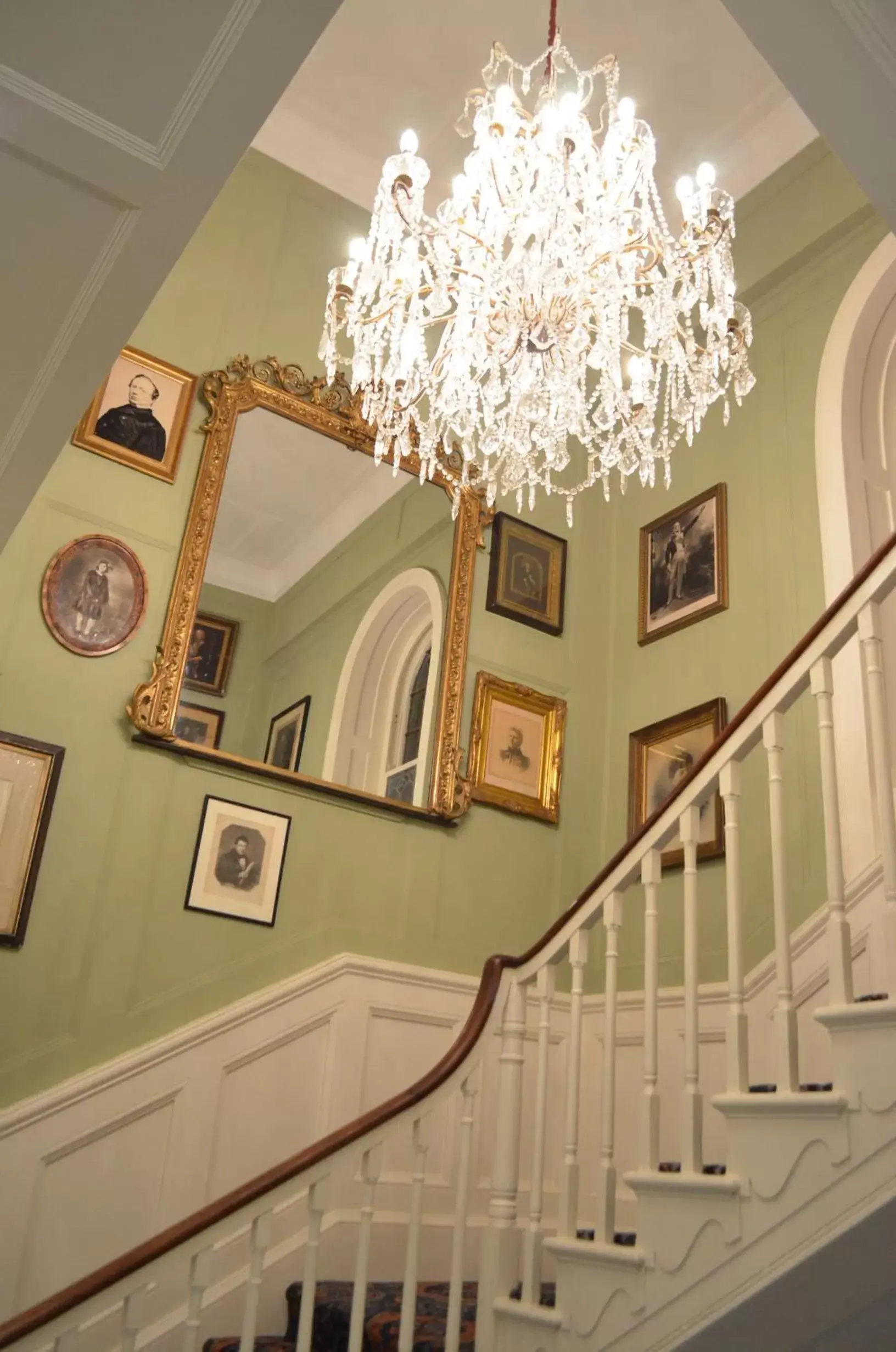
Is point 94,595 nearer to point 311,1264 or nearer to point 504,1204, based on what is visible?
point 311,1264

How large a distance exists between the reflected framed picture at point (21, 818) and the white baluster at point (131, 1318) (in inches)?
54.3

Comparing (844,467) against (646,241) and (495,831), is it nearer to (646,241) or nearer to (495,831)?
(646,241)

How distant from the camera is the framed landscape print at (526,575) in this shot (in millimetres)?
5129

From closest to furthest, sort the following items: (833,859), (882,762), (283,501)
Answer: (882,762) < (833,859) < (283,501)

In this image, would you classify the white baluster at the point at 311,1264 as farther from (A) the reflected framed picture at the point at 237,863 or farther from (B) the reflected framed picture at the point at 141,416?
(B) the reflected framed picture at the point at 141,416

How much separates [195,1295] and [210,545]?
2773 millimetres

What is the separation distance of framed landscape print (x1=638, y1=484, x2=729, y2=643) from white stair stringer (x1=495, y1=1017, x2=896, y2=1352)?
9.03ft

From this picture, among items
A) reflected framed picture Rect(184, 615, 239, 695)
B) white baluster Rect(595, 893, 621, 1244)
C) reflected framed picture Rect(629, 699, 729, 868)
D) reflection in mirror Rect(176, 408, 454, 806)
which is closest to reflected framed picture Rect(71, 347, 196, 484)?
reflection in mirror Rect(176, 408, 454, 806)

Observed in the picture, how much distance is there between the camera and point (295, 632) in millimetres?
4555

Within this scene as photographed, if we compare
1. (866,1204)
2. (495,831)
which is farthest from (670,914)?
(866,1204)

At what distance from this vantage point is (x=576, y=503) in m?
5.73

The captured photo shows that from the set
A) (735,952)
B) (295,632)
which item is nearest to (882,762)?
(735,952)

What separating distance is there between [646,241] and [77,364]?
2.08 meters

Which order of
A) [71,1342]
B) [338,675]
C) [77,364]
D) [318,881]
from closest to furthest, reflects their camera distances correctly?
[77,364]
[71,1342]
[318,881]
[338,675]
